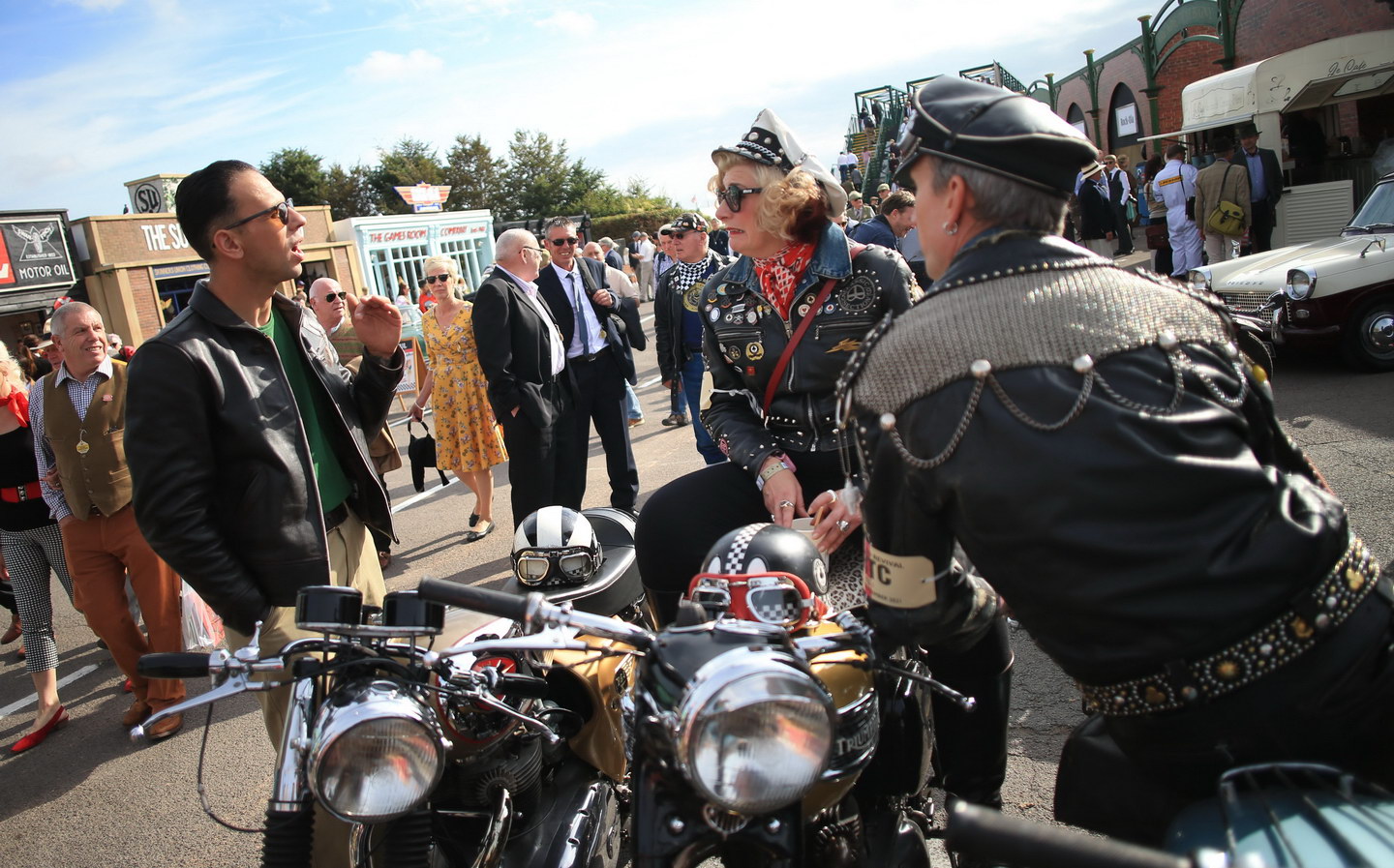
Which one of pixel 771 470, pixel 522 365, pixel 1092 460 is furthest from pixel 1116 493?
pixel 522 365

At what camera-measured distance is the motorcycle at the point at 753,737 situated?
56.0 inches

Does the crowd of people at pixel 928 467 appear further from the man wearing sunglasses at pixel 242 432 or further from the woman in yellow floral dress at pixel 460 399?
the woman in yellow floral dress at pixel 460 399

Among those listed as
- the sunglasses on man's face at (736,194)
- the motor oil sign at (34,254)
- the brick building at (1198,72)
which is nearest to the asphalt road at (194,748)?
the sunglasses on man's face at (736,194)

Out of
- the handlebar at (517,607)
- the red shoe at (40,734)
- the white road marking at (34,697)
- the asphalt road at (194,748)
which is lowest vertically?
the asphalt road at (194,748)

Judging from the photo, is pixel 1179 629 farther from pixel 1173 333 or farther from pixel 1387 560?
pixel 1387 560

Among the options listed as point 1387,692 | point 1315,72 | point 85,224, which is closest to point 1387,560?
point 1387,692

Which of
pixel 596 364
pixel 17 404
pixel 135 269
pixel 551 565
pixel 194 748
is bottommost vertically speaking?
pixel 194 748

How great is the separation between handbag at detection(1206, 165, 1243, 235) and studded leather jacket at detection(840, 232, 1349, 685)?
11.8m

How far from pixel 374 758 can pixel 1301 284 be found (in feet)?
27.6

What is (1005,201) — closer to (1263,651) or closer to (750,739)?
(1263,651)

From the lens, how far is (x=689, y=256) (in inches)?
323

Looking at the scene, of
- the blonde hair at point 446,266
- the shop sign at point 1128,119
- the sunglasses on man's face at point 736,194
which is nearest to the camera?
the sunglasses on man's face at point 736,194

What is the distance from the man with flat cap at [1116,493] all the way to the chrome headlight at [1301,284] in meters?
7.32

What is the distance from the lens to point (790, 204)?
2752 millimetres
